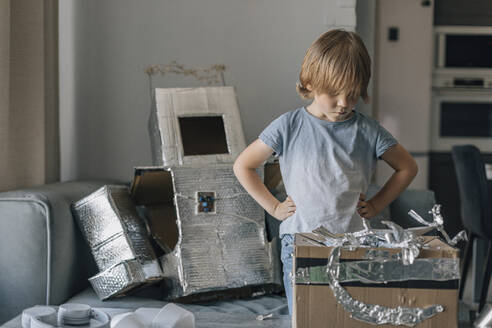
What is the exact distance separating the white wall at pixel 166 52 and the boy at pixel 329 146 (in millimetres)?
1153

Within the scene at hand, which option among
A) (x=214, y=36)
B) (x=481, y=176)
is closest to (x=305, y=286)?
(x=214, y=36)

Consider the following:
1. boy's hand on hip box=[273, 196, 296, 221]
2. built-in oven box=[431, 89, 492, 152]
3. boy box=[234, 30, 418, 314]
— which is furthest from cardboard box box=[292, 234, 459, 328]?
built-in oven box=[431, 89, 492, 152]

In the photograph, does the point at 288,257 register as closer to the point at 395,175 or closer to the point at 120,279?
the point at 395,175

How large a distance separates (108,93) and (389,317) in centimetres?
190

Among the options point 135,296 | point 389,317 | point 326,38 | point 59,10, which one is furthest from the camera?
point 59,10

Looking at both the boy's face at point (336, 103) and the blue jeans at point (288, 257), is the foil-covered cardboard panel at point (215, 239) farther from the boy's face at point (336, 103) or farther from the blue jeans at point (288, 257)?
the boy's face at point (336, 103)

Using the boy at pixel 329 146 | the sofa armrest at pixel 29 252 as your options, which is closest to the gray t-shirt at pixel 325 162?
the boy at pixel 329 146

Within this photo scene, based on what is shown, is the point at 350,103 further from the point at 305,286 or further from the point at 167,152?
the point at 167,152

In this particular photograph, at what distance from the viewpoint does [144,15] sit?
2418mm

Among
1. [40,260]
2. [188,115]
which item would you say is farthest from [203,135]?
[40,260]

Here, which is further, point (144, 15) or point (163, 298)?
point (144, 15)

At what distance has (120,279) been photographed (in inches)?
65.1

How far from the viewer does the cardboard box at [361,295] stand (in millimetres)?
754

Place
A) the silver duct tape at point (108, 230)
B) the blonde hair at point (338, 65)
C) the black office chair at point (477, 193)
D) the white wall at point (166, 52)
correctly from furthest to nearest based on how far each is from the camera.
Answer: the black office chair at point (477, 193) < the white wall at point (166, 52) < the silver duct tape at point (108, 230) < the blonde hair at point (338, 65)
